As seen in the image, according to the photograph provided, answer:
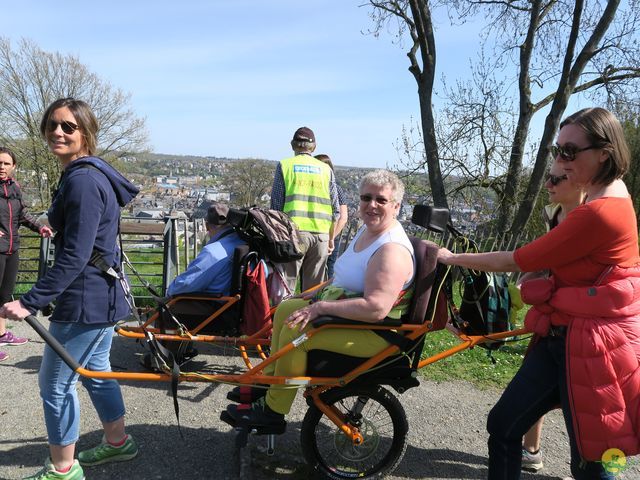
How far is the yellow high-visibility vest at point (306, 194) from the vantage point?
16.7 feet

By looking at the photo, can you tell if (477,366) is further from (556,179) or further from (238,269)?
(556,179)

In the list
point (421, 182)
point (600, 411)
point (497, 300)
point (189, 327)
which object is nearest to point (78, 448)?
point (189, 327)

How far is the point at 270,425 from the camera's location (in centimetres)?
273

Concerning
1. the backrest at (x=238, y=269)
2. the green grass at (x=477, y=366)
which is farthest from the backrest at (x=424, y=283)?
the green grass at (x=477, y=366)

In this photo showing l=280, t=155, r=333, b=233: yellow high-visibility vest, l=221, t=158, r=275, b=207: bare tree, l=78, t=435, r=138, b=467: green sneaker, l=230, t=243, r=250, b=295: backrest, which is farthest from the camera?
l=221, t=158, r=275, b=207: bare tree

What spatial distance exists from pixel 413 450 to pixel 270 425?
115 cm

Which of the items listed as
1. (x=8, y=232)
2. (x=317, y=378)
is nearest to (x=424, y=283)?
(x=317, y=378)

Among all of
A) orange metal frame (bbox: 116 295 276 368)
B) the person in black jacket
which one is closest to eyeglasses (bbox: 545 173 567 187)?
orange metal frame (bbox: 116 295 276 368)

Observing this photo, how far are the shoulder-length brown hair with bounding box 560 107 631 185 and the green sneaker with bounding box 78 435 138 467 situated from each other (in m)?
2.93

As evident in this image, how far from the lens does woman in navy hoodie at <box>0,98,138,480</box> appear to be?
2406 millimetres

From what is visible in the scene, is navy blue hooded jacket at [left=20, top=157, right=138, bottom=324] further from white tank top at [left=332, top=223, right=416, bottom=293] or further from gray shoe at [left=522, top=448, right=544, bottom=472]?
gray shoe at [left=522, top=448, right=544, bottom=472]

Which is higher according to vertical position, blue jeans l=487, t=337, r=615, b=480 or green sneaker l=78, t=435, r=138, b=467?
blue jeans l=487, t=337, r=615, b=480

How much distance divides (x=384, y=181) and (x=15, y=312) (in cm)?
193

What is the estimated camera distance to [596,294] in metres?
2.09
